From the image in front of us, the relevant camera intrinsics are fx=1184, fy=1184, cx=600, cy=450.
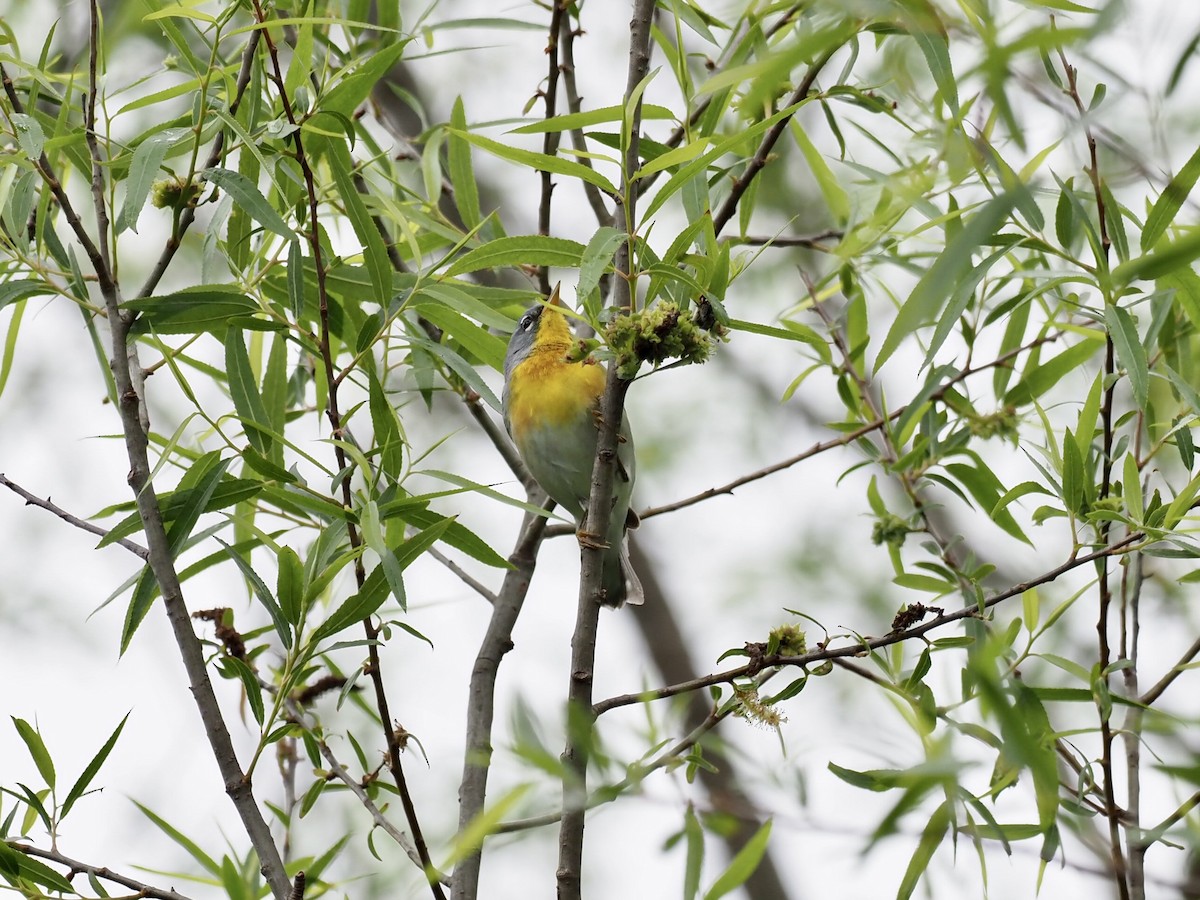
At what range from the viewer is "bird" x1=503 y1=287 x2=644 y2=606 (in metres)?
4.01

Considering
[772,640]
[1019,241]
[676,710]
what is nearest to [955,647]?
[772,640]

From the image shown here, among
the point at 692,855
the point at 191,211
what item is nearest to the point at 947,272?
the point at 692,855

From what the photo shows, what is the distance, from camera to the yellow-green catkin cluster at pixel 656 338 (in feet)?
6.29

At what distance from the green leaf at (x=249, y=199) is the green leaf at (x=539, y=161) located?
1.18 ft

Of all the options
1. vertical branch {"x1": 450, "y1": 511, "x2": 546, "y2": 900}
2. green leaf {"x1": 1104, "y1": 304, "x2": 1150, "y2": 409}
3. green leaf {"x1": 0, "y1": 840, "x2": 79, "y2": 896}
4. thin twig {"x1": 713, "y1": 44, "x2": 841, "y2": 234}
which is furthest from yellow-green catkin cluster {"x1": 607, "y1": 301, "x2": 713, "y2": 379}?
green leaf {"x1": 0, "y1": 840, "x2": 79, "y2": 896}

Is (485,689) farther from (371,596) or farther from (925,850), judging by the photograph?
(925,850)

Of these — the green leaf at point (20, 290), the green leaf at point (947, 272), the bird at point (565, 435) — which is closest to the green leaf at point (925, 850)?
the green leaf at point (947, 272)

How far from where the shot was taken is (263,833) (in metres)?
2.14

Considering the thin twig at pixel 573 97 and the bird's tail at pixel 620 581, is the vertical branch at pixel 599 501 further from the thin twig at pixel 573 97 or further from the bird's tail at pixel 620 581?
the bird's tail at pixel 620 581

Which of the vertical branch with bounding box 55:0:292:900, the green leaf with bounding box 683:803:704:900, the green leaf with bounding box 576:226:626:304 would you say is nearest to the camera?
the green leaf with bounding box 683:803:704:900

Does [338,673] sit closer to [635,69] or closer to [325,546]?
[325,546]

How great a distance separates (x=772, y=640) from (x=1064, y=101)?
111cm

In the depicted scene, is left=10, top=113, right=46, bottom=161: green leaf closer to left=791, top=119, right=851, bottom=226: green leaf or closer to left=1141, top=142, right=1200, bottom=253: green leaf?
left=791, top=119, right=851, bottom=226: green leaf

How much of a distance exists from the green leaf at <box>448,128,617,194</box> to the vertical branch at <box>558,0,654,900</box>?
0.04m
